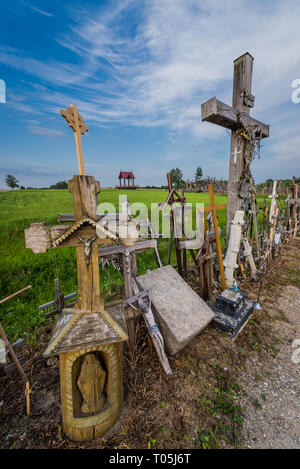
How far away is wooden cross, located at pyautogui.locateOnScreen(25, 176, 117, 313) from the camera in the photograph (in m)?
1.81

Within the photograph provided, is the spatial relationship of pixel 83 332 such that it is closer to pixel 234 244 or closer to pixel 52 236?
pixel 52 236

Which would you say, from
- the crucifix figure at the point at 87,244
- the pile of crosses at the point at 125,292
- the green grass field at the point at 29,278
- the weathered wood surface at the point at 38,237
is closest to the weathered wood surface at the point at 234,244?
the pile of crosses at the point at 125,292

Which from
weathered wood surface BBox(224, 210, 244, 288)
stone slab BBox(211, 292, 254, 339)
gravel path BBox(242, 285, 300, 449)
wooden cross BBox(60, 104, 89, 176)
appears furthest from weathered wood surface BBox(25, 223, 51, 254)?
weathered wood surface BBox(224, 210, 244, 288)

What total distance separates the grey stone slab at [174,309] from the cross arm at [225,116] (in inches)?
135

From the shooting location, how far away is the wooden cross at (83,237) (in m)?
1.81

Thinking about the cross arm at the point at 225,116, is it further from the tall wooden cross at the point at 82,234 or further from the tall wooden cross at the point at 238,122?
the tall wooden cross at the point at 82,234

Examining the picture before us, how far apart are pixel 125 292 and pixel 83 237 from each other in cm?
132

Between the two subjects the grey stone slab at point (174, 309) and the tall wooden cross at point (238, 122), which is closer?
the grey stone slab at point (174, 309)

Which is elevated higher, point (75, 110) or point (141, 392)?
point (75, 110)

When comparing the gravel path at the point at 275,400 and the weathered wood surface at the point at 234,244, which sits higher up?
the weathered wood surface at the point at 234,244

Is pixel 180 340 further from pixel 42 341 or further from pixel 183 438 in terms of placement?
pixel 42 341

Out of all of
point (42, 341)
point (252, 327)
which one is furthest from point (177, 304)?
point (42, 341)

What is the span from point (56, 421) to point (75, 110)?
349cm

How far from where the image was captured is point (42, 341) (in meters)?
3.40
